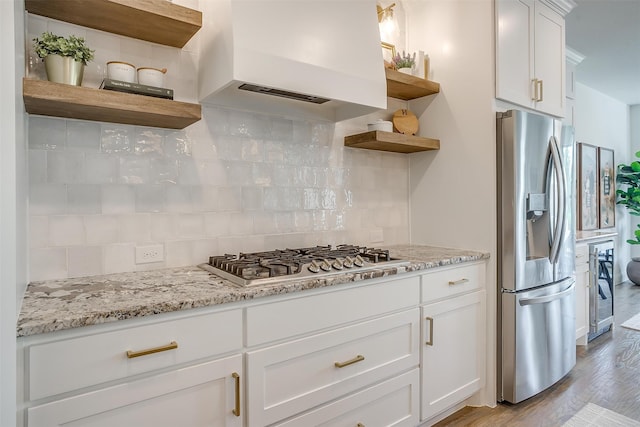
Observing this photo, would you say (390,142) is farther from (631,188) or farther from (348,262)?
(631,188)

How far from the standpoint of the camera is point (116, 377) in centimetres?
112

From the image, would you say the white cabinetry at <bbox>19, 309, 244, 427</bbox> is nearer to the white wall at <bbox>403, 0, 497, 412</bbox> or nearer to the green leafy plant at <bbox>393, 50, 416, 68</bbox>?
the white wall at <bbox>403, 0, 497, 412</bbox>

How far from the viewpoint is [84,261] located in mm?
1609

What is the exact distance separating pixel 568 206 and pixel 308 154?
5.89 feet

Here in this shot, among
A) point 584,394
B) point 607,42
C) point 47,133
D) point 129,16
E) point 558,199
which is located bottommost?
point 584,394

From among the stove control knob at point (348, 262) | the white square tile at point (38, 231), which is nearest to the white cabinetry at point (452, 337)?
the stove control knob at point (348, 262)

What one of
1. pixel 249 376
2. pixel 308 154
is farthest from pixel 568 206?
pixel 249 376

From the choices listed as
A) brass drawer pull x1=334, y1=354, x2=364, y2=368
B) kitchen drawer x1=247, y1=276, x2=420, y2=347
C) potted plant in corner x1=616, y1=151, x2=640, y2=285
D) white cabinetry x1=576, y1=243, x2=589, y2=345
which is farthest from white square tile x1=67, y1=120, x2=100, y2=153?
potted plant in corner x1=616, y1=151, x2=640, y2=285

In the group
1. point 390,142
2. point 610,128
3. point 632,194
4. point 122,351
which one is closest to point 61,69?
point 122,351

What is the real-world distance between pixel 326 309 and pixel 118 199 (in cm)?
102

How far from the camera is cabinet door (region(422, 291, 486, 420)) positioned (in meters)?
2.00

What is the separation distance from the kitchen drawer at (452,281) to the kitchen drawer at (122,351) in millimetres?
1063

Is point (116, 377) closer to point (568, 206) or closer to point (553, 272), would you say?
point (553, 272)

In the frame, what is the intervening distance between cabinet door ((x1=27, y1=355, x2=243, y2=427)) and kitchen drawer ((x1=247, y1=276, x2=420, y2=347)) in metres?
0.15
